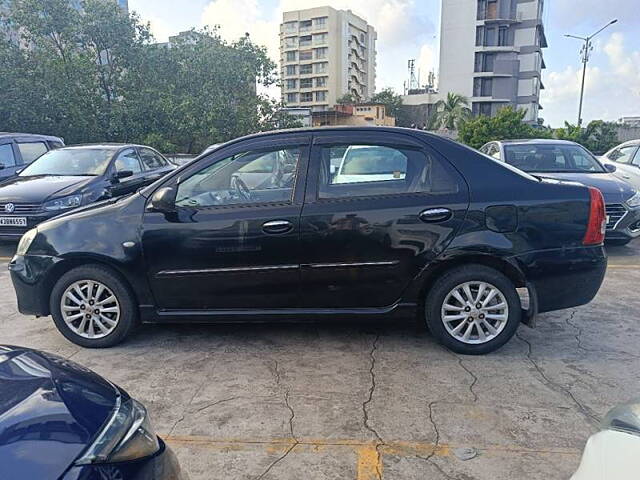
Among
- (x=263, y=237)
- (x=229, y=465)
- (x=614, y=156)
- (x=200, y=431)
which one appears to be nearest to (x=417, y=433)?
(x=229, y=465)

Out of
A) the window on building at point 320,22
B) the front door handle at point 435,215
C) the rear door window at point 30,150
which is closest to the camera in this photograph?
the front door handle at point 435,215

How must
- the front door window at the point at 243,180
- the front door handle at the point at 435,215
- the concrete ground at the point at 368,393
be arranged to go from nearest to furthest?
the concrete ground at the point at 368,393, the front door handle at the point at 435,215, the front door window at the point at 243,180

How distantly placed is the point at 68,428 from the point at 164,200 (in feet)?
8.09

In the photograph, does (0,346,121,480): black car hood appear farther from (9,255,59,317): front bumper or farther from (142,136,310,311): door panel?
(9,255,59,317): front bumper

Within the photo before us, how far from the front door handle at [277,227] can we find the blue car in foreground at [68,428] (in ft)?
6.33

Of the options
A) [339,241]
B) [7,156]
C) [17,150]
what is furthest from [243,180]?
[17,150]

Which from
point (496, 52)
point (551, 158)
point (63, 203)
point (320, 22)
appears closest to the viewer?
point (63, 203)

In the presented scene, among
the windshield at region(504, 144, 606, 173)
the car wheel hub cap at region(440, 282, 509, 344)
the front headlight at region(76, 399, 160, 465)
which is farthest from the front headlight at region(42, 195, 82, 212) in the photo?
the windshield at region(504, 144, 606, 173)

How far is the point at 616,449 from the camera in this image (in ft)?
4.70

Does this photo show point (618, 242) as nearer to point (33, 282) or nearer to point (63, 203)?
point (33, 282)

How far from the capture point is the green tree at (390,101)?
6944cm

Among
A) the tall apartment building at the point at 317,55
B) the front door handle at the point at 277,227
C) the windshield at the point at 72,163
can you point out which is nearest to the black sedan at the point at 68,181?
the windshield at the point at 72,163

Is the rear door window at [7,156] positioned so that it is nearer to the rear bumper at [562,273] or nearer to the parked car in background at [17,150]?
the parked car in background at [17,150]

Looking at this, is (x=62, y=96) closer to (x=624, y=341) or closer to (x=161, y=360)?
(x=161, y=360)
